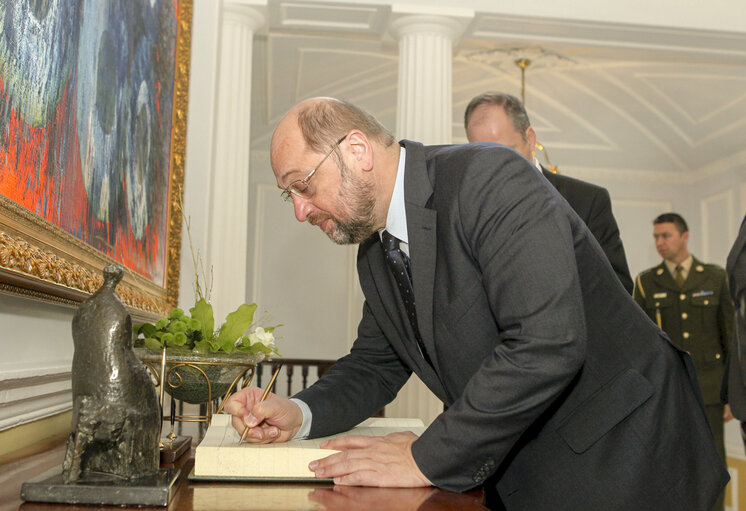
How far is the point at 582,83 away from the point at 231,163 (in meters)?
5.81

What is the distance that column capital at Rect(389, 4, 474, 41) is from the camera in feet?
18.9

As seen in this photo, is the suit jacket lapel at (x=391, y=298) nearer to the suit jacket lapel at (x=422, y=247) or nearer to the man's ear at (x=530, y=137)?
the suit jacket lapel at (x=422, y=247)

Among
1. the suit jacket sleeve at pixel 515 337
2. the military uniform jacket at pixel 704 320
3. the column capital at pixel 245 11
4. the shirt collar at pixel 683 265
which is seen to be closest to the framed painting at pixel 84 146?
the suit jacket sleeve at pixel 515 337

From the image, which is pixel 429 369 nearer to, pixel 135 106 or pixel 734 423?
pixel 135 106

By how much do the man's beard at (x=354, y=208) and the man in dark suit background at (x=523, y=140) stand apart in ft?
5.85

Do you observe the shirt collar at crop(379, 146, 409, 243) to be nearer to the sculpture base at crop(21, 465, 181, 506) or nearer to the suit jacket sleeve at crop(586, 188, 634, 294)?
the sculpture base at crop(21, 465, 181, 506)

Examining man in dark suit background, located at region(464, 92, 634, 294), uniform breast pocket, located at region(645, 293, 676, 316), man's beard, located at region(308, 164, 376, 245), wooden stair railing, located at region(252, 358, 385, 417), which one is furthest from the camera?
wooden stair railing, located at region(252, 358, 385, 417)

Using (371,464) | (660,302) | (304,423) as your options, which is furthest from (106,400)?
(660,302)

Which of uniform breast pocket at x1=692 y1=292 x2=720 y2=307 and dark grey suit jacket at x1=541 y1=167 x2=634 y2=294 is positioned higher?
dark grey suit jacket at x1=541 y1=167 x2=634 y2=294

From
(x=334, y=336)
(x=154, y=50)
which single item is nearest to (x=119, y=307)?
(x=154, y=50)

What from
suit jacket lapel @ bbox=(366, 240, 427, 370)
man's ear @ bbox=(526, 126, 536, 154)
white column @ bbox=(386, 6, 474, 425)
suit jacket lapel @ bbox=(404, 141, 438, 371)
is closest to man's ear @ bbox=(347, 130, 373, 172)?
suit jacket lapel @ bbox=(404, 141, 438, 371)

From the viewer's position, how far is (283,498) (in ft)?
3.43

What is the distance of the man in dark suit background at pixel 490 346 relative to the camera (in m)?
1.24

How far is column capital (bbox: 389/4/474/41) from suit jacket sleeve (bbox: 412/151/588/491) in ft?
15.4
